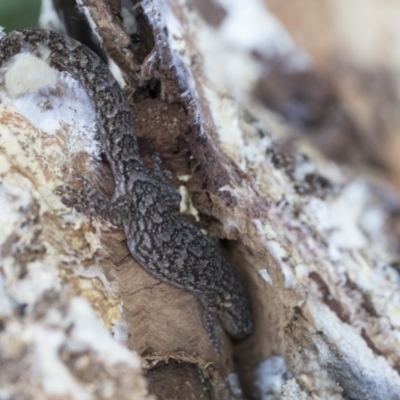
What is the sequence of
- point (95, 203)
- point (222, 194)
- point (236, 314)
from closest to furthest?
point (95, 203) → point (222, 194) → point (236, 314)

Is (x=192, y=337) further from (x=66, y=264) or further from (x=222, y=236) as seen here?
(x=66, y=264)

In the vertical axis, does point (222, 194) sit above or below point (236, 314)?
above

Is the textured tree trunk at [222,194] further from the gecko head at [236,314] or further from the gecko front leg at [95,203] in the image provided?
the gecko head at [236,314]

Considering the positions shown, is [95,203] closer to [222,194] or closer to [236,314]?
[222,194]

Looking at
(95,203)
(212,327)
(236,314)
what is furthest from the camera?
(236,314)

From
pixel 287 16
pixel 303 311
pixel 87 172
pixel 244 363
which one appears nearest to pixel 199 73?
pixel 287 16

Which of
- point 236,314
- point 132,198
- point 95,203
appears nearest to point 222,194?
point 132,198

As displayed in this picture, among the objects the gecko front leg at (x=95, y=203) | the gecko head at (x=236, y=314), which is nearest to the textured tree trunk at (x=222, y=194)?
the gecko front leg at (x=95, y=203)
